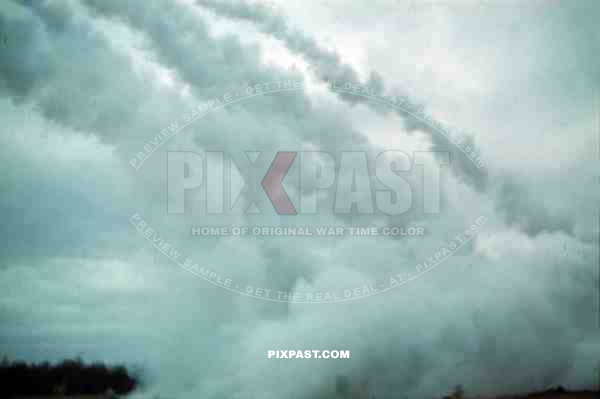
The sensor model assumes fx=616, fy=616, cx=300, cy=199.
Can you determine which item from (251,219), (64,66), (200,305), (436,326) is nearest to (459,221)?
(436,326)

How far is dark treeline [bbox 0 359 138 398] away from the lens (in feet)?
18.0

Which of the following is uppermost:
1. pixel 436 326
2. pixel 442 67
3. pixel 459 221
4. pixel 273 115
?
pixel 442 67

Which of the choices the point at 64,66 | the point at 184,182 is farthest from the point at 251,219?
the point at 64,66

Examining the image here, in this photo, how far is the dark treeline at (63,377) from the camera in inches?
217

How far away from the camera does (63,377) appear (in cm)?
550

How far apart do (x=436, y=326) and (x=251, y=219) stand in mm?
1935

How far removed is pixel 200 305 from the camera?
559 cm

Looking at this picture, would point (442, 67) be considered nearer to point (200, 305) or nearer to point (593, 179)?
point (593, 179)

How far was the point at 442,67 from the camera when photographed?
5.76 meters

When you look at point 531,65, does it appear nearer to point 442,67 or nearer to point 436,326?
point 442,67

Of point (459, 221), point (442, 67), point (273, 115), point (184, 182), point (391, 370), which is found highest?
point (442, 67)

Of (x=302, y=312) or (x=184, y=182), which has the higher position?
(x=184, y=182)

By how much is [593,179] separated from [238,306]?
3.52m

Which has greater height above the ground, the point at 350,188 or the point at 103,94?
the point at 103,94
